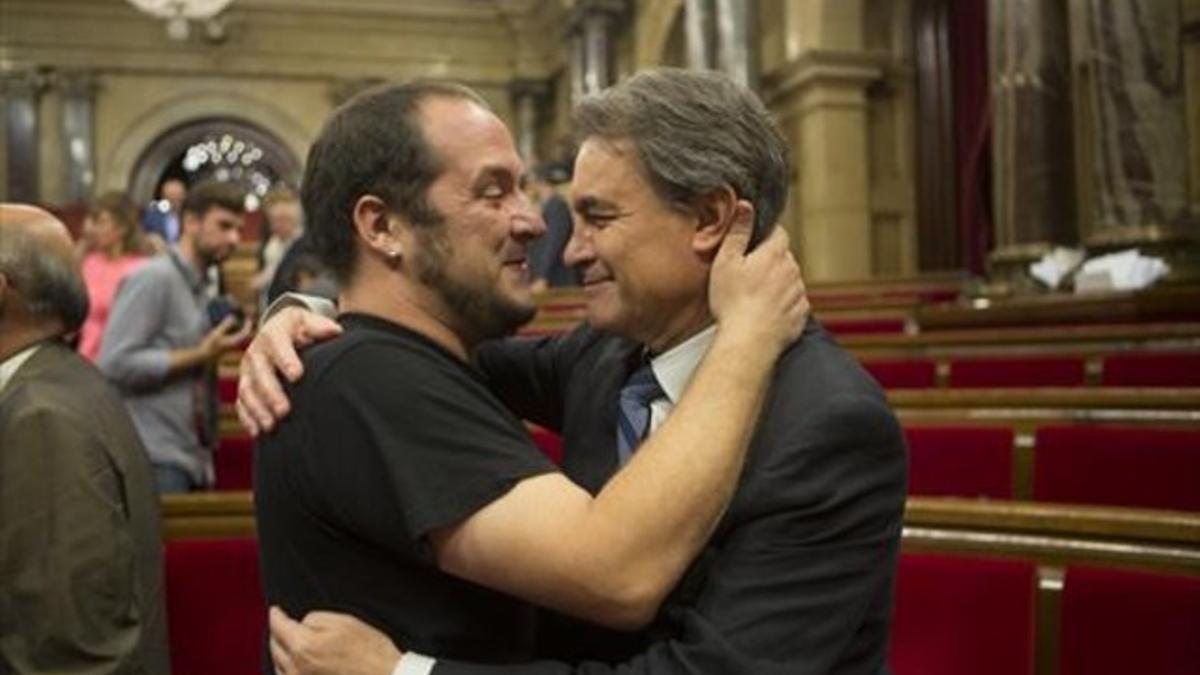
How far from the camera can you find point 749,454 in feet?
4.30

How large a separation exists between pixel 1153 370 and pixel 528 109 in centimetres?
1278

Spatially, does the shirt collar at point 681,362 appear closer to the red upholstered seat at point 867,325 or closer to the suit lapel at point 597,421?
the suit lapel at point 597,421

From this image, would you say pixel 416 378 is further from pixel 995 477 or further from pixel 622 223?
pixel 995 477

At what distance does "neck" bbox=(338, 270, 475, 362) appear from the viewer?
1.41 meters

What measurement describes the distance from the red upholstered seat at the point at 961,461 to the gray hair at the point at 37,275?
1.71 metres

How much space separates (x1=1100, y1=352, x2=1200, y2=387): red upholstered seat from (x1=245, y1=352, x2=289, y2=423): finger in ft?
10.0

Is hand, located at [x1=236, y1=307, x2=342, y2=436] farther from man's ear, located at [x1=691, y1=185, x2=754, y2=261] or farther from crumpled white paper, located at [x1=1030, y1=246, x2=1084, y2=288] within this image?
crumpled white paper, located at [x1=1030, y1=246, x2=1084, y2=288]

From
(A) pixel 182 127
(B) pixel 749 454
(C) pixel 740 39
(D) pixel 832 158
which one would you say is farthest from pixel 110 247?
(A) pixel 182 127

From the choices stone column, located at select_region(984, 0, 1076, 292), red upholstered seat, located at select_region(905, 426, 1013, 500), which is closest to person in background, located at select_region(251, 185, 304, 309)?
stone column, located at select_region(984, 0, 1076, 292)

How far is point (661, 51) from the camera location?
1256 centimetres

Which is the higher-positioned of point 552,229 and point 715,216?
point 552,229

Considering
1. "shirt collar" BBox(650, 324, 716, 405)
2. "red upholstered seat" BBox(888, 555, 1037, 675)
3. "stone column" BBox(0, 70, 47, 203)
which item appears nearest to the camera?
"shirt collar" BBox(650, 324, 716, 405)

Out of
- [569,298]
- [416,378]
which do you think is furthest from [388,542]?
[569,298]

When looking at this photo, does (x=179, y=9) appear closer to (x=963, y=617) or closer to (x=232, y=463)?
(x=232, y=463)
